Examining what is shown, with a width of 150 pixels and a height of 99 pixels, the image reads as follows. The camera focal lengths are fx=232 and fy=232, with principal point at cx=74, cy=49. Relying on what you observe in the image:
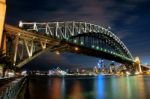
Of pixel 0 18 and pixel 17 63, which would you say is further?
pixel 17 63

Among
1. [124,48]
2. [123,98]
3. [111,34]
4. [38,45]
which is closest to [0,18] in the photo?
[38,45]

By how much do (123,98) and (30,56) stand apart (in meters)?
12.6

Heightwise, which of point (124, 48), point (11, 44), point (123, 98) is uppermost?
point (124, 48)

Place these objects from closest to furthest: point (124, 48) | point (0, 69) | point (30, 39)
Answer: point (0, 69) → point (30, 39) → point (124, 48)

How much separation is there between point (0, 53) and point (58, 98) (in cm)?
742

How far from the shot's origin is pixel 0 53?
2328cm

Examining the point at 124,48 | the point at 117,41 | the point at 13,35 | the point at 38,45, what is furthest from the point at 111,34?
the point at 13,35

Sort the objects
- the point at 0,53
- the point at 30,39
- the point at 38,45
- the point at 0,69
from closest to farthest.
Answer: the point at 0,53
the point at 0,69
the point at 30,39
the point at 38,45

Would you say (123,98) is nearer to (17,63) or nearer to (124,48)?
(17,63)

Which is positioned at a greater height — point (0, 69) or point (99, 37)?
point (99, 37)

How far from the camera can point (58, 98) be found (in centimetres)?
2380

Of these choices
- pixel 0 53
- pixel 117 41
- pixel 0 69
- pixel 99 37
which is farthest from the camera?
pixel 117 41

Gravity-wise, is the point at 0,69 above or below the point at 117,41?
below

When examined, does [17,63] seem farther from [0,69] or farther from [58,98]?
[58,98]
